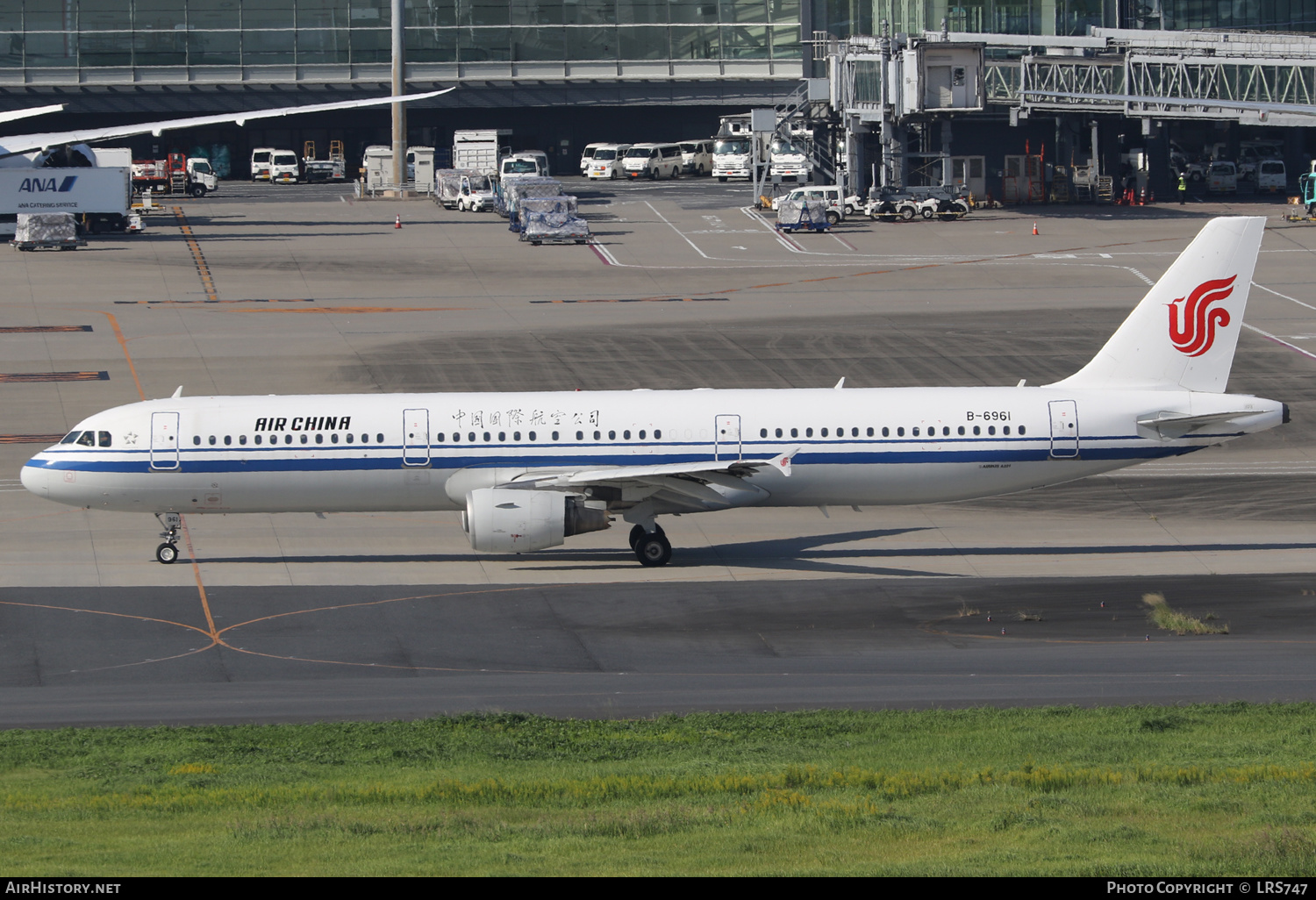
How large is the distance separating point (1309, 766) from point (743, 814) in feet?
26.5

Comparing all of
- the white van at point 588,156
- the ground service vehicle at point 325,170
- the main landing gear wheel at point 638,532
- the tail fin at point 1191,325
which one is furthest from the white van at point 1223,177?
the main landing gear wheel at point 638,532

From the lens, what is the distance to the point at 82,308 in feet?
245

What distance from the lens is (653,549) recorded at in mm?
40219

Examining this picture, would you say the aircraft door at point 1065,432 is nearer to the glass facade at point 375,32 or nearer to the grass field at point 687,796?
the grass field at point 687,796

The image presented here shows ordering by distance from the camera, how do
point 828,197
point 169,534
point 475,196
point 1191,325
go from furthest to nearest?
point 475,196 → point 828,197 → point 1191,325 → point 169,534

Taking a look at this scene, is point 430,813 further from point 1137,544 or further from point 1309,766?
point 1137,544

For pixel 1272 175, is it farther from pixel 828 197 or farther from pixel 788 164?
pixel 828 197

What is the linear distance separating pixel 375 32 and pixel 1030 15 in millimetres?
53782

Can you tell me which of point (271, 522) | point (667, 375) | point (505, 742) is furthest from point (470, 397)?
point (667, 375)

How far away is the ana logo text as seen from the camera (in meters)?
94.1

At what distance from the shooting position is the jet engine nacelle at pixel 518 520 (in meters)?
38.4

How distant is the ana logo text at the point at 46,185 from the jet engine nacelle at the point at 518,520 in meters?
65.8

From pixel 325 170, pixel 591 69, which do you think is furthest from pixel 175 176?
pixel 591 69

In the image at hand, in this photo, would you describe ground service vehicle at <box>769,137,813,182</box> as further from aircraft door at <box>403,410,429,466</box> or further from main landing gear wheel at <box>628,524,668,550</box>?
aircraft door at <box>403,410,429,466</box>
